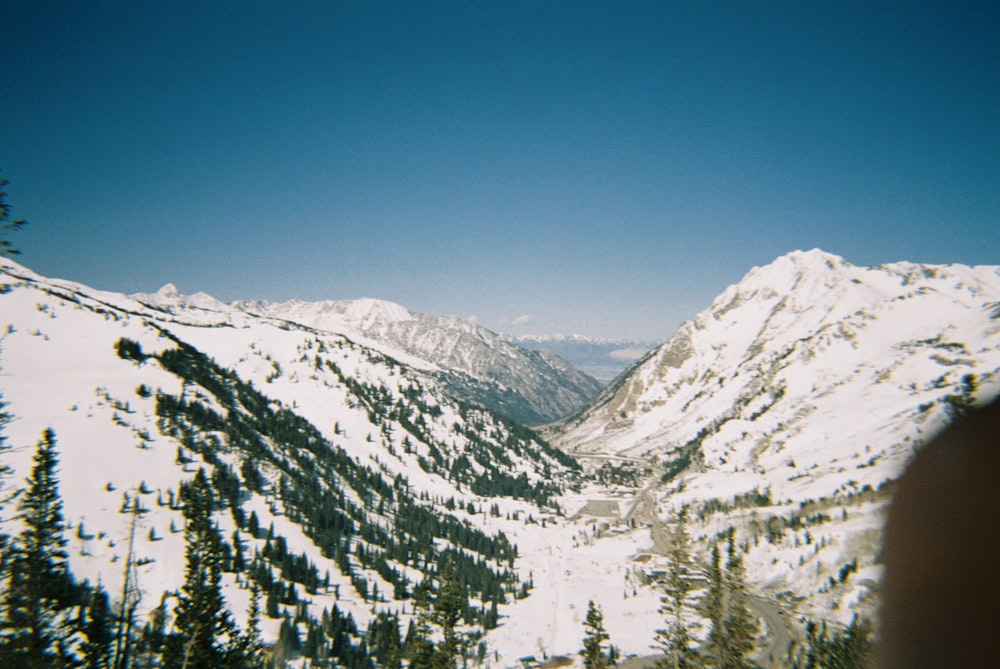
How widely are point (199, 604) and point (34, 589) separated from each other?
10280mm

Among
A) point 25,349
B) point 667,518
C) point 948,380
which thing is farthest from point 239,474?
point 948,380

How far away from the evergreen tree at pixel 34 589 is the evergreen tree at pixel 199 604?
7305mm

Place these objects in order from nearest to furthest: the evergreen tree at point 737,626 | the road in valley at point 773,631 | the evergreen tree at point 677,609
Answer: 1. the evergreen tree at point 677,609
2. the evergreen tree at point 737,626
3. the road in valley at point 773,631

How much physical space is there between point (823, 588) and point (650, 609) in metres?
42.8

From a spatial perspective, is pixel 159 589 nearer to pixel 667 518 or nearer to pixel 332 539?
pixel 332 539

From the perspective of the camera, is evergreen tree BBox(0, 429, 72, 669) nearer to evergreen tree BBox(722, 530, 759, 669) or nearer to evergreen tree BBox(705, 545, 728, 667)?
evergreen tree BBox(705, 545, 728, 667)

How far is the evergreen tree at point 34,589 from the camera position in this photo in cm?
2897

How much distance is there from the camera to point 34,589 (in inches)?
1257

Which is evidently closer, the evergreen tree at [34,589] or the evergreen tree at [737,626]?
the evergreen tree at [34,589]

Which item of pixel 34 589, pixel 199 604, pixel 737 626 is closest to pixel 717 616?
pixel 737 626

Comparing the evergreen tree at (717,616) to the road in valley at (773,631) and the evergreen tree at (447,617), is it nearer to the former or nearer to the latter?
the evergreen tree at (447,617)

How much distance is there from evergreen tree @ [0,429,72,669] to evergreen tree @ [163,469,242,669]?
7.31 metres

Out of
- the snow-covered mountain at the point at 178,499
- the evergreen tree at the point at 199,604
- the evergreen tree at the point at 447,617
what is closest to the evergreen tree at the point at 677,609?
the evergreen tree at the point at 447,617

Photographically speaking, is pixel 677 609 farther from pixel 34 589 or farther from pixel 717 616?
pixel 34 589
